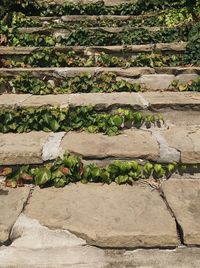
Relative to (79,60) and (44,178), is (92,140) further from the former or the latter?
(79,60)

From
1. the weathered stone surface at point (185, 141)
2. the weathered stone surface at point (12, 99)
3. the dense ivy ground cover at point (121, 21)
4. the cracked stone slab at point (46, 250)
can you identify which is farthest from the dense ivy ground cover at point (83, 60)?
the cracked stone slab at point (46, 250)

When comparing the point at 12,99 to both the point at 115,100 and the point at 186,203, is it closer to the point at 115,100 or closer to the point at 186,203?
the point at 115,100

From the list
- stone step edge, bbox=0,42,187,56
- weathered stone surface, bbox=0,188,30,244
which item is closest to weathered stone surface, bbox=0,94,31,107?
stone step edge, bbox=0,42,187,56

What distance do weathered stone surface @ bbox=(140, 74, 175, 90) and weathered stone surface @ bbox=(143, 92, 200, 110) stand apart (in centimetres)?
30

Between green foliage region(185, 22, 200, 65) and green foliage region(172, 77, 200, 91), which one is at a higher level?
green foliage region(185, 22, 200, 65)

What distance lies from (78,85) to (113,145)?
3.47ft

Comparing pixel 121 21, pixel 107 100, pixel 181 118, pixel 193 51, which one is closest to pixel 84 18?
pixel 121 21

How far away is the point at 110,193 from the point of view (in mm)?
1891

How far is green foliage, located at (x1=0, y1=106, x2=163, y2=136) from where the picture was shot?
2.41 metres

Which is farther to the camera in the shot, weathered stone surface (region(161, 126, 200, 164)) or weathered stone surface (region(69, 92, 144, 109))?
weathered stone surface (region(69, 92, 144, 109))

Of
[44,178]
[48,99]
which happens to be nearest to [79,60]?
[48,99]

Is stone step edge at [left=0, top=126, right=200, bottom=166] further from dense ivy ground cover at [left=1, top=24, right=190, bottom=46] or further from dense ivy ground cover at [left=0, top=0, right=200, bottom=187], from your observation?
dense ivy ground cover at [left=1, top=24, right=190, bottom=46]

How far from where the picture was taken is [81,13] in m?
4.77

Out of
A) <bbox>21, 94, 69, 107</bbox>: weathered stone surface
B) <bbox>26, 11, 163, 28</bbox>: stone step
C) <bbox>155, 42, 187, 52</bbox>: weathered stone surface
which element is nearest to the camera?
<bbox>21, 94, 69, 107</bbox>: weathered stone surface
